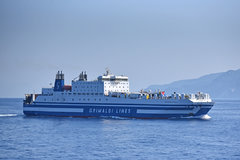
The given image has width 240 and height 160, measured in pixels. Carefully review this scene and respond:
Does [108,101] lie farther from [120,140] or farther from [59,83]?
[120,140]

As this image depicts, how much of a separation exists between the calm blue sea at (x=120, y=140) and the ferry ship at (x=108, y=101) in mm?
3496

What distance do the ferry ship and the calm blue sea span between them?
3.50 m

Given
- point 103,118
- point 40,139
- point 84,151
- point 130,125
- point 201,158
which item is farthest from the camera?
point 103,118

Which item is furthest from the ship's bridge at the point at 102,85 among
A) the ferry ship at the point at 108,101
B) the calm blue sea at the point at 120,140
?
the calm blue sea at the point at 120,140

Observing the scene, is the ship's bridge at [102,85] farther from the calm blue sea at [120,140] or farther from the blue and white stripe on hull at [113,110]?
the calm blue sea at [120,140]

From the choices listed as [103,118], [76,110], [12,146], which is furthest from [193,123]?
[12,146]

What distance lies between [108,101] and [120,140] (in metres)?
23.8

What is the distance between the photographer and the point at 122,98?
6756 cm

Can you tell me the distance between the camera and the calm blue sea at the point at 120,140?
37938mm

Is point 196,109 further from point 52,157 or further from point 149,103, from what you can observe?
point 52,157

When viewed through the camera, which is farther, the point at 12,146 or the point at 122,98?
the point at 122,98

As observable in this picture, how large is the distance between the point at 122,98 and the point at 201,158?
3210cm

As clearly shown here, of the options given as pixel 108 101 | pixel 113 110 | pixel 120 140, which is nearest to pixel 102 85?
pixel 108 101

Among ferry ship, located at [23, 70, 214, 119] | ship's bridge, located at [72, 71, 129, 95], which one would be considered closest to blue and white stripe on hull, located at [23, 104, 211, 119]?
ferry ship, located at [23, 70, 214, 119]
